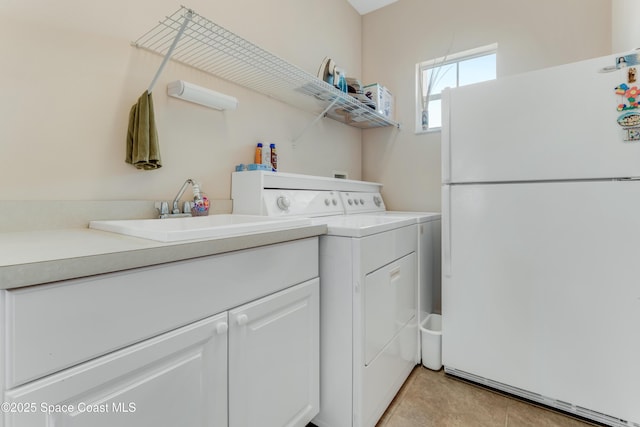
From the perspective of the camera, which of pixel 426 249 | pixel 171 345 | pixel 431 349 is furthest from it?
pixel 426 249

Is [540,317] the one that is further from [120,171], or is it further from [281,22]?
[281,22]

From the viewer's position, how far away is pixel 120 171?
4.04 feet

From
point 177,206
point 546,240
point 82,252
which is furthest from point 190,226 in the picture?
point 546,240

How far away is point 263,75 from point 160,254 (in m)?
1.30

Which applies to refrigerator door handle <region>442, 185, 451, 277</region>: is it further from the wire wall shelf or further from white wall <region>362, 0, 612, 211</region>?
the wire wall shelf

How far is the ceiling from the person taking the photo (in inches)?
107

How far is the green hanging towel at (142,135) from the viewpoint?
1.19 metres

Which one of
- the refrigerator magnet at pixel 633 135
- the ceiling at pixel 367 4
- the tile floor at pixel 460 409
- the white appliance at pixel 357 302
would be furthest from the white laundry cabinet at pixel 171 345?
the ceiling at pixel 367 4

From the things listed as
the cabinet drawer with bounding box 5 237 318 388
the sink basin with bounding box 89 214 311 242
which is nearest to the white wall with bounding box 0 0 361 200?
the sink basin with bounding box 89 214 311 242

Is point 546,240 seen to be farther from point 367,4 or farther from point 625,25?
point 367,4

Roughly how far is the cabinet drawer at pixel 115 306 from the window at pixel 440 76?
2170 mm

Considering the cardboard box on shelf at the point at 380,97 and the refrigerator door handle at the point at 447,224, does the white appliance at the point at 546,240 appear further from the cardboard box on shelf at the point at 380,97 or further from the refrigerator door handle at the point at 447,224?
the cardboard box on shelf at the point at 380,97

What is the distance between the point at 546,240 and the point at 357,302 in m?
1.03

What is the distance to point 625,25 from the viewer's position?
1.69 m
